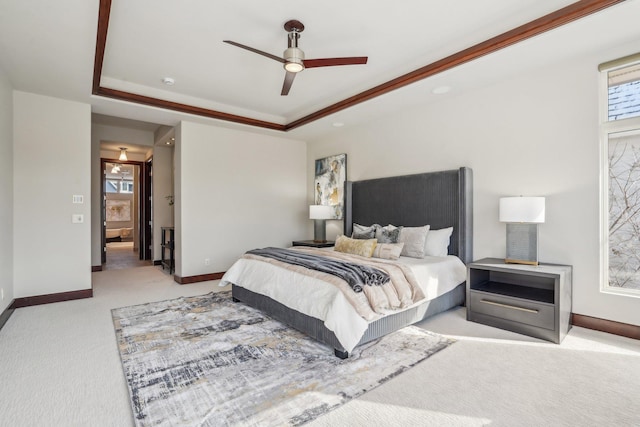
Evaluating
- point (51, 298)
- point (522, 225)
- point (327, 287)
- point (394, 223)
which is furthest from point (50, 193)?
point (522, 225)

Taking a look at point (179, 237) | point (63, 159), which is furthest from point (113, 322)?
point (63, 159)

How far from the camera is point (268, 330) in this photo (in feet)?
10.2

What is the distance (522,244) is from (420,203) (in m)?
1.36

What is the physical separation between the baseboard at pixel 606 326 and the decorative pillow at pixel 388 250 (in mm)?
1781

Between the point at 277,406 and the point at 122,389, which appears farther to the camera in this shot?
the point at 122,389

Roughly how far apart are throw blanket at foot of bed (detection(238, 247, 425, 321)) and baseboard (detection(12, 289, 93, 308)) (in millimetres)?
2928

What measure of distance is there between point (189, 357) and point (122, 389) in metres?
0.51

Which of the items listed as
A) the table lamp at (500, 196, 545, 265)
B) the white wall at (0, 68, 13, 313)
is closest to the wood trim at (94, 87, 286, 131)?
the white wall at (0, 68, 13, 313)

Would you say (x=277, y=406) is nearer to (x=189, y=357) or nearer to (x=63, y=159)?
(x=189, y=357)

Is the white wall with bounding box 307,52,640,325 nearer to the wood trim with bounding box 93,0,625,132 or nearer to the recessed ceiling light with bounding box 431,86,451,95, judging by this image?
the recessed ceiling light with bounding box 431,86,451,95

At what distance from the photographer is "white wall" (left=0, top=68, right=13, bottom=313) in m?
3.43

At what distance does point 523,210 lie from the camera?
318 centimetres

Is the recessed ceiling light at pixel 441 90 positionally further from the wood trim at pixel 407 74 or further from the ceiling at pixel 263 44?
the wood trim at pixel 407 74

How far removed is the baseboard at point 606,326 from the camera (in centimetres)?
285
